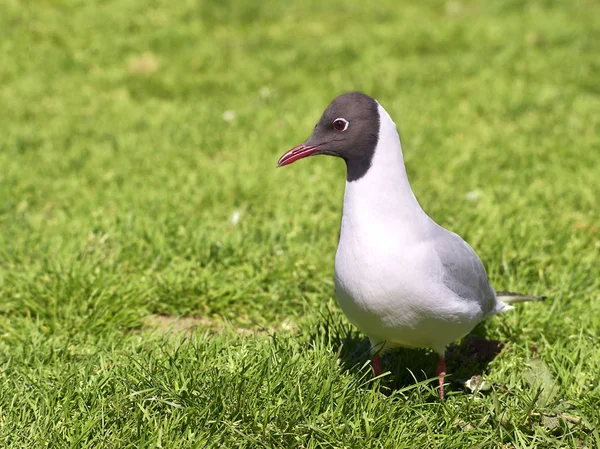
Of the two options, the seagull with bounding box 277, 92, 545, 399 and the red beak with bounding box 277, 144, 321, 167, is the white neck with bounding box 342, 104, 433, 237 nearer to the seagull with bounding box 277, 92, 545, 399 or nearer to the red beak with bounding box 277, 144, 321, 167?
the seagull with bounding box 277, 92, 545, 399

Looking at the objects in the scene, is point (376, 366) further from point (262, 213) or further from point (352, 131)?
point (262, 213)

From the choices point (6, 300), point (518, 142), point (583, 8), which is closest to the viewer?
point (6, 300)

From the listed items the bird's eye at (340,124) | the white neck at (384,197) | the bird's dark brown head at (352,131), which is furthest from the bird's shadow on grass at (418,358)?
the bird's eye at (340,124)

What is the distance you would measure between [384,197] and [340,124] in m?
0.39

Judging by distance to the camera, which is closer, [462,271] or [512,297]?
[462,271]

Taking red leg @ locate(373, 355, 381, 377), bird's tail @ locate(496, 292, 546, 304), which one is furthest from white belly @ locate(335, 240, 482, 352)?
bird's tail @ locate(496, 292, 546, 304)

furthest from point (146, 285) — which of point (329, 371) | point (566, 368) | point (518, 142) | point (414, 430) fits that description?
point (518, 142)

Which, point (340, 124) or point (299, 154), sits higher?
point (340, 124)

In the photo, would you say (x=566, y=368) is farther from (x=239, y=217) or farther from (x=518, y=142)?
(x=518, y=142)

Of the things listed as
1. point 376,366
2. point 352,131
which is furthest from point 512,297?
point 352,131

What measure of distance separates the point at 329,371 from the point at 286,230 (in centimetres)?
197

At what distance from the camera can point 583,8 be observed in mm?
10328

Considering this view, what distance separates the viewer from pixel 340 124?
10.3 ft

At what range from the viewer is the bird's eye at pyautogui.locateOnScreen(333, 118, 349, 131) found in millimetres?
3118
